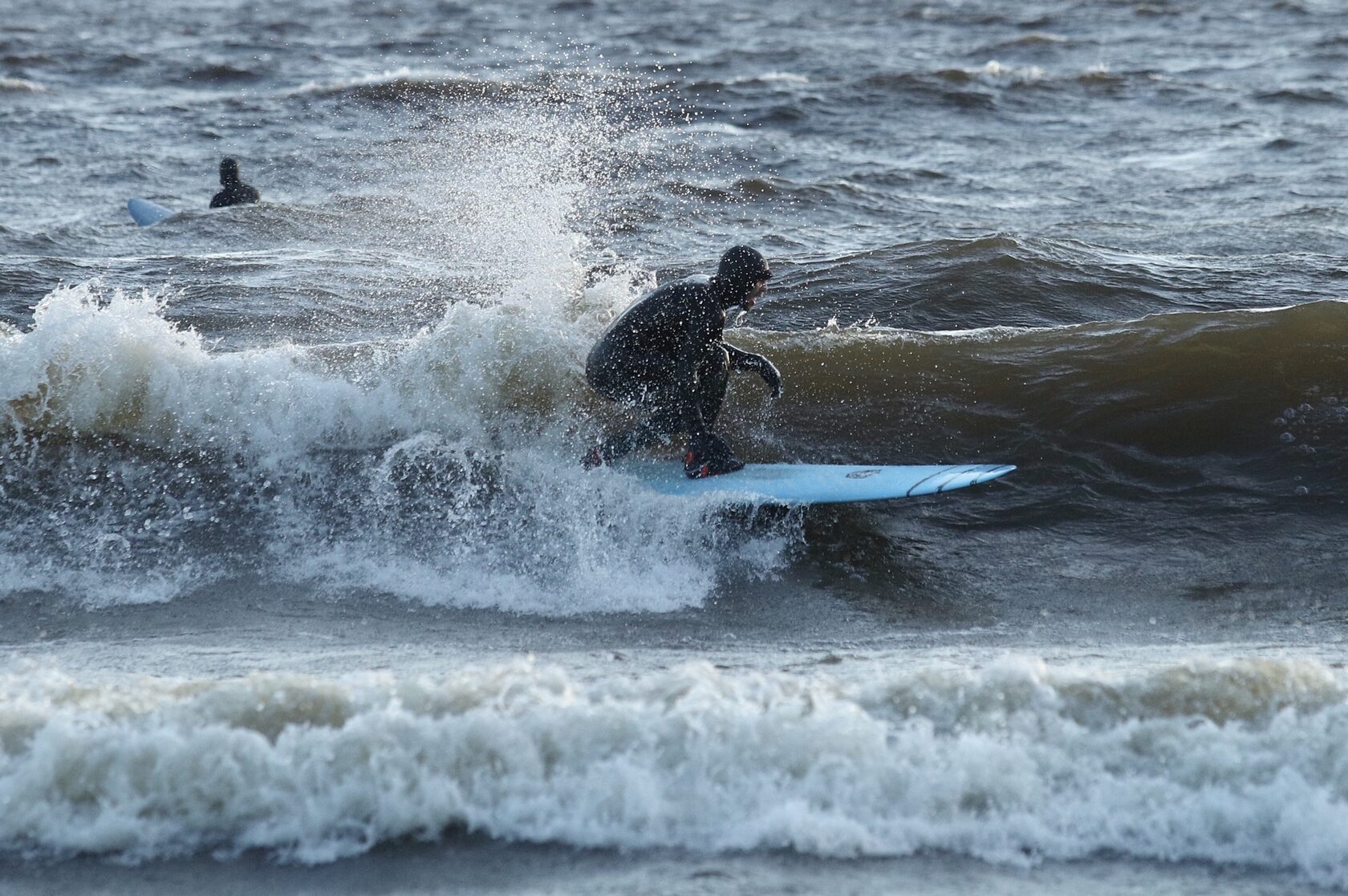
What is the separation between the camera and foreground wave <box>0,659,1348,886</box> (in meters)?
4.28

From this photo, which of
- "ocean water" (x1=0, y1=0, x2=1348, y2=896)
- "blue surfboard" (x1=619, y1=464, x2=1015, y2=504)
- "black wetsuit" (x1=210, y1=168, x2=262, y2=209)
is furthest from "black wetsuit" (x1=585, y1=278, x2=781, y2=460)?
"black wetsuit" (x1=210, y1=168, x2=262, y2=209)

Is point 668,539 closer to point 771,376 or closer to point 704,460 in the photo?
point 704,460

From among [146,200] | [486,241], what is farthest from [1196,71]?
[146,200]

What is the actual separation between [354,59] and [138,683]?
24050 millimetres

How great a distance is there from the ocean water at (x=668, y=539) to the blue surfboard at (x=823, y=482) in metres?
0.14

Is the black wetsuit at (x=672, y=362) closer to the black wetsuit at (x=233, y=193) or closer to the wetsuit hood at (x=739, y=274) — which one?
the wetsuit hood at (x=739, y=274)

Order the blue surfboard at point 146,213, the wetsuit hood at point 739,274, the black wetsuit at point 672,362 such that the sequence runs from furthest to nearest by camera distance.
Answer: the blue surfboard at point 146,213
the black wetsuit at point 672,362
the wetsuit hood at point 739,274

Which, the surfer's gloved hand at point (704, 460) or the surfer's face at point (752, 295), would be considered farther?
the surfer's gloved hand at point (704, 460)

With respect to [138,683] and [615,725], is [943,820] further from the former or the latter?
[138,683]

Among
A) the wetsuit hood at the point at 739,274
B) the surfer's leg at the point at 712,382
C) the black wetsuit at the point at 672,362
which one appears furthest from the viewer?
the surfer's leg at the point at 712,382

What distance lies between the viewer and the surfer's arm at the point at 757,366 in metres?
7.11

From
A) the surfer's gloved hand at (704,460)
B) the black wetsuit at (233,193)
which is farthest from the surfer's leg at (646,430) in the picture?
the black wetsuit at (233,193)

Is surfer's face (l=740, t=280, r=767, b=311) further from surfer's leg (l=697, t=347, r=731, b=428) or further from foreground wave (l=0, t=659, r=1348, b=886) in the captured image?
foreground wave (l=0, t=659, r=1348, b=886)

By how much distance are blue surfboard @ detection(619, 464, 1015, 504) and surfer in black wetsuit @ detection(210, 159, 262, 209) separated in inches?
368
